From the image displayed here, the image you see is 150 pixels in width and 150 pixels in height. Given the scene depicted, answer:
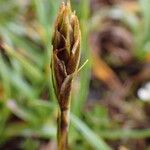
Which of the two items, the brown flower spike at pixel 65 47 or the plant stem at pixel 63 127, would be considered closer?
the brown flower spike at pixel 65 47

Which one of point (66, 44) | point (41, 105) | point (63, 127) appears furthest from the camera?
point (41, 105)

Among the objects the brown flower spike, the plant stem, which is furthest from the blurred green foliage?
the brown flower spike

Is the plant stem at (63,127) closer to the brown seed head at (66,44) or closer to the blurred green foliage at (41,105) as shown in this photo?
the brown seed head at (66,44)

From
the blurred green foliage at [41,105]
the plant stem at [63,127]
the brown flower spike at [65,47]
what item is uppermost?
the brown flower spike at [65,47]

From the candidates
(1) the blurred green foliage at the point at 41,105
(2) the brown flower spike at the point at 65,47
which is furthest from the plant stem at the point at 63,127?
(1) the blurred green foliage at the point at 41,105

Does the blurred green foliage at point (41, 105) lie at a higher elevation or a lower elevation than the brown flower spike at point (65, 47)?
lower

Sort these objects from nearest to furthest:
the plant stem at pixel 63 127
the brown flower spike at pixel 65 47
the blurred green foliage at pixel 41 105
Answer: the brown flower spike at pixel 65 47
the plant stem at pixel 63 127
the blurred green foliage at pixel 41 105

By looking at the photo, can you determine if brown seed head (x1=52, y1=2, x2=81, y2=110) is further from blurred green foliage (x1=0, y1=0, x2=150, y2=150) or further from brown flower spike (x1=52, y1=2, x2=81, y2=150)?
blurred green foliage (x1=0, y1=0, x2=150, y2=150)

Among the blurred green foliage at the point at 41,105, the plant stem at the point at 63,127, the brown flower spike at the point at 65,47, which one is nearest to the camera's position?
the brown flower spike at the point at 65,47

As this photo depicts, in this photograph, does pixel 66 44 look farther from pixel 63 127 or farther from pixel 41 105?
pixel 41 105

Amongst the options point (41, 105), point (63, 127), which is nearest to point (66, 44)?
→ point (63, 127)
